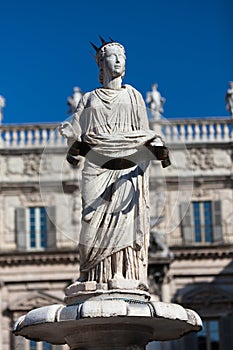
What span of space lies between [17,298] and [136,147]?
1148 inches

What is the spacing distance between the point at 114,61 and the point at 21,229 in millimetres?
28815

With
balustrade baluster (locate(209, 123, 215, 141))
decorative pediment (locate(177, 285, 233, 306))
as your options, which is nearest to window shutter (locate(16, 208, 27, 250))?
decorative pediment (locate(177, 285, 233, 306))

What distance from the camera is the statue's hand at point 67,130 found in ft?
36.8

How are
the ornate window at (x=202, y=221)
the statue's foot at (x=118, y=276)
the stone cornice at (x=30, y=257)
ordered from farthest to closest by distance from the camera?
the ornate window at (x=202, y=221), the stone cornice at (x=30, y=257), the statue's foot at (x=118, y=276)

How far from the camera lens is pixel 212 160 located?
136 ft

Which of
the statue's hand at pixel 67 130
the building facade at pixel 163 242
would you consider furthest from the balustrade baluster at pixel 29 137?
the statue's hand at pixel 67 130

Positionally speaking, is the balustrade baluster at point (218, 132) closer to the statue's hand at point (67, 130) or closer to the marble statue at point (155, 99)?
the marble statue at point (155, 99)

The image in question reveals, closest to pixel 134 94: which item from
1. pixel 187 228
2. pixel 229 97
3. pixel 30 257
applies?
pixel 30 257

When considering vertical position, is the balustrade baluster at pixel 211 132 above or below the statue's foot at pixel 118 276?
above

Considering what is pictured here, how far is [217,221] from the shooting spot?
40.5 metres

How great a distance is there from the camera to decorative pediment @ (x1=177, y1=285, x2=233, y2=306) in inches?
1559

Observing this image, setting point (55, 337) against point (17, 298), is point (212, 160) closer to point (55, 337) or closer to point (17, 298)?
point (17, 298)

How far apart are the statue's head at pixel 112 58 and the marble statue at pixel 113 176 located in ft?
0.04

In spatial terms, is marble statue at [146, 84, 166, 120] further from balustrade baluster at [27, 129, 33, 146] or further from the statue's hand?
the statue's hand
